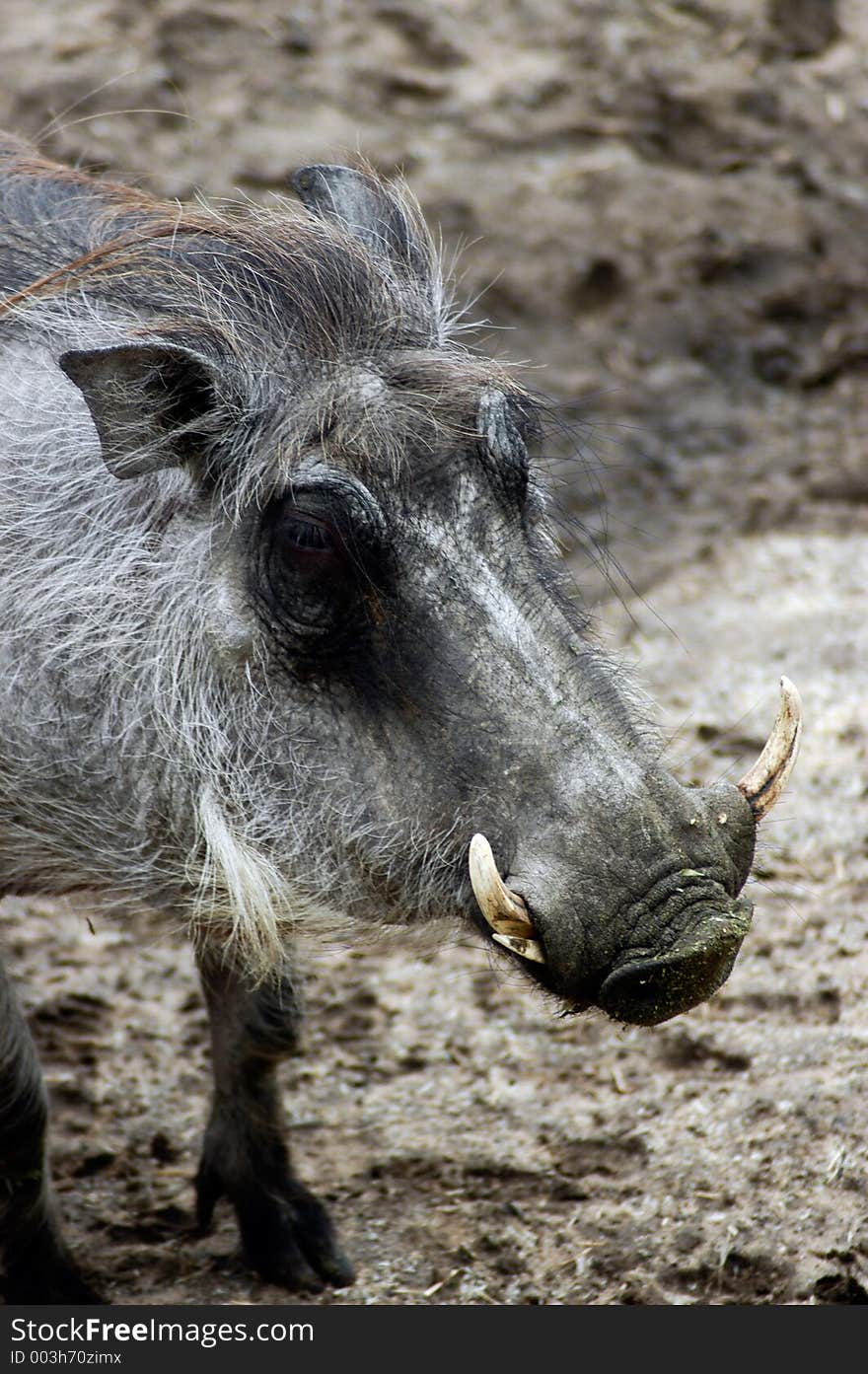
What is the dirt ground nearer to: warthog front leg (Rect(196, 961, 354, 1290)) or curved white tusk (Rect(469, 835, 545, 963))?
warthog front leg (Rect(196, 961, 354, 1290))

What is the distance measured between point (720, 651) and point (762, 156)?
339 centimetres

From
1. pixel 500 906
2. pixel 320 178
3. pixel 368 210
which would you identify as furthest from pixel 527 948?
pixel 320 178

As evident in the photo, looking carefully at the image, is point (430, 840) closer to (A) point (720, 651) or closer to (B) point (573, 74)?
(A) point (720, 651)

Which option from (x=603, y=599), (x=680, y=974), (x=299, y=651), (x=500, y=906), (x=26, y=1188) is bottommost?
(x=603, y=599)

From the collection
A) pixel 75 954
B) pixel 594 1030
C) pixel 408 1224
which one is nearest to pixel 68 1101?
pixel 75 954

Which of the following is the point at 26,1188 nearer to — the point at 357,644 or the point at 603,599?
the point at 357,644

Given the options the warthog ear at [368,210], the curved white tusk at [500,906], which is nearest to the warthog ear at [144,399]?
the warthog ear at [368,210]

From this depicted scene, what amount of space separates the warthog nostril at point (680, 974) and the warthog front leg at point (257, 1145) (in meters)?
1.30

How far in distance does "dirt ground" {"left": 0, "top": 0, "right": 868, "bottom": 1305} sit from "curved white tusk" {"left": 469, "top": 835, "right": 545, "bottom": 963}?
37 cm

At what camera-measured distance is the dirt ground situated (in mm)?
3801

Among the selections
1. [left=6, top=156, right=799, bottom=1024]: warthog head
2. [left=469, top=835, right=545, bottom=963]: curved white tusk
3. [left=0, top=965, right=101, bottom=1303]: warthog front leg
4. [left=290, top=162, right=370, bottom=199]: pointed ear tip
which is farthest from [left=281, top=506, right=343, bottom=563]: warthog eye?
[left=0, top=965, right=101, bottom=1303]: warthog front leg

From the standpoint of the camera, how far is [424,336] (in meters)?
3.39

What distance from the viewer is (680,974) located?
2.69m

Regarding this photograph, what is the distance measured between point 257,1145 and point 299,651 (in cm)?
149
